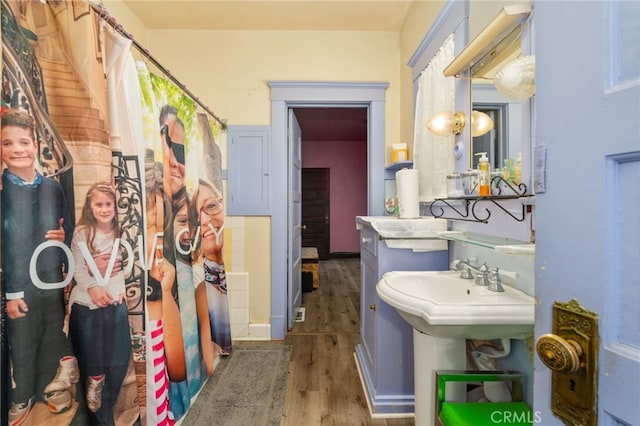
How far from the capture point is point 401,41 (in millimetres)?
2566

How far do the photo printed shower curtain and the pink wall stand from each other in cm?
528

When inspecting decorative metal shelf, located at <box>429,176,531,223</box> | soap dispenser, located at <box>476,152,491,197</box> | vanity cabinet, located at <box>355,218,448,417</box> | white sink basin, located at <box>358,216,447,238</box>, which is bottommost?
vanity cabinet, located at <box>355,218,448,417</box>

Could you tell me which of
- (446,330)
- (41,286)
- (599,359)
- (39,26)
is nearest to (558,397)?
(599,359)

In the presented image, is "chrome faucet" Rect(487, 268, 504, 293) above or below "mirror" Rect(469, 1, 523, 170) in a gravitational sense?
below

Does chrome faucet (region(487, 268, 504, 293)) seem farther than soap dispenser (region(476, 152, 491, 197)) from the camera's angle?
No

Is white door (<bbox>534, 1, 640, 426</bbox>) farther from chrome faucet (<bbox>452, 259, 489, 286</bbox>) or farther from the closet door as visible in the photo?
the closet door

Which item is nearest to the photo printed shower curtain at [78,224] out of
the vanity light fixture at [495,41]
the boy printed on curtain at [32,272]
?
the boy printed on curtain at [32,272]

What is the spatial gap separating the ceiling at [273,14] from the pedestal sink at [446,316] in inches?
81.1

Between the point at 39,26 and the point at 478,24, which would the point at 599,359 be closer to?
the point at 478,24

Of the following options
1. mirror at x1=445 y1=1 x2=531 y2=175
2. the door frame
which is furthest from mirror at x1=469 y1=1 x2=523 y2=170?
the door frame

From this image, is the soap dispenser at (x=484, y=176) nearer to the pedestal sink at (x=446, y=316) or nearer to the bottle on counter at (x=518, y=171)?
the bottle on counter at (x=518, y=171)

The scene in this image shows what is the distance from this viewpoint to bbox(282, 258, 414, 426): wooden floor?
171 centimetres

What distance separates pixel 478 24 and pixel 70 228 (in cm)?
181

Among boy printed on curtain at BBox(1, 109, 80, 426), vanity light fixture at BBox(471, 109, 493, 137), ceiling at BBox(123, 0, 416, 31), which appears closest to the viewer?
boy printed on curtain at BBox(1, 109, 80, 426)
